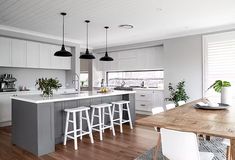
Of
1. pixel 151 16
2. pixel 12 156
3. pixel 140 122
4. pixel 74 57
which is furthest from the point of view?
Answer: pixel 74 57

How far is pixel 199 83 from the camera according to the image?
5219 millimetres

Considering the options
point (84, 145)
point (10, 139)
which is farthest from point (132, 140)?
point (10, 139)

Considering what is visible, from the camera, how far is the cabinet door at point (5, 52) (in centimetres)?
483

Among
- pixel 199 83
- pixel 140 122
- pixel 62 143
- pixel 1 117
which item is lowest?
pixel 62 143

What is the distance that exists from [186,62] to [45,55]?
440cm

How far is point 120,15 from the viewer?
3.94 metres

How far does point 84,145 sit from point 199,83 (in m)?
3.64

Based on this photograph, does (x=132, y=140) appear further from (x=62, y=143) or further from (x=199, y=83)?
(x=199, y=83)

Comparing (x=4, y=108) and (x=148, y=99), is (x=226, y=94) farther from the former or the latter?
(x=4, y=108)

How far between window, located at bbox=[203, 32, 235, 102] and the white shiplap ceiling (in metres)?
0.38

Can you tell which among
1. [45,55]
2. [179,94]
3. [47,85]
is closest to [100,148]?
[47,85]

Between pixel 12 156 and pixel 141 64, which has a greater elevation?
pixel 141 64

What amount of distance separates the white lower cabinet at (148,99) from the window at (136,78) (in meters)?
0.61

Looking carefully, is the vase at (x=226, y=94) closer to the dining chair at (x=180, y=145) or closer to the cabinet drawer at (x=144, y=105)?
the dining chair at (x=180, y=145)
